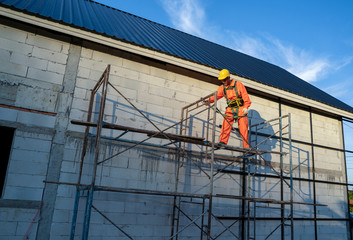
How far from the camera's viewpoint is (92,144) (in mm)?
5934

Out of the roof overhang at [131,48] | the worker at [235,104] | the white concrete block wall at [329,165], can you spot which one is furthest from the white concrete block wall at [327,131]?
the worker at [235,104]

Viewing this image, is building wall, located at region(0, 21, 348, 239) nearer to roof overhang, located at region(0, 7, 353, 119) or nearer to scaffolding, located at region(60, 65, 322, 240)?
scaffolding, located at region(60, 65, 322, 240)

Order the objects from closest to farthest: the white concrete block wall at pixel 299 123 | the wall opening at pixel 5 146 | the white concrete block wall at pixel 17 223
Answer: the white concrete block wall at pixel 17 223, the wall opening at pixel 5 146, the white concrete block wall at pixel 299 123

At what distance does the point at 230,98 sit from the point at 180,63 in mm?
1500

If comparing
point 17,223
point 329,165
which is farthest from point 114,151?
point 329,165

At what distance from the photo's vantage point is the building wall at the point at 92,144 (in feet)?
17.5

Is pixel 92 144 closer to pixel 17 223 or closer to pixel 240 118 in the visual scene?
pixel 17 223

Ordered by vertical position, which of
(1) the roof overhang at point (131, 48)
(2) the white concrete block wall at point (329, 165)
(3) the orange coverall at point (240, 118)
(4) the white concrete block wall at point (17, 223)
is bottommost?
(4) the white concrete block wall at point (17, 223)

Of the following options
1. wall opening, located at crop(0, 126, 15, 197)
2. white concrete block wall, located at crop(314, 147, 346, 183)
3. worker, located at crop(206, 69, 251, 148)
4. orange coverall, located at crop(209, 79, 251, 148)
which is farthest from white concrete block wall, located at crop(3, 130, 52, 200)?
white concrete block wall, located at crop(314, 147, 346, 183)

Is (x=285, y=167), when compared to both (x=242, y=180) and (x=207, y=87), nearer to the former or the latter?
(x=242, y=180)

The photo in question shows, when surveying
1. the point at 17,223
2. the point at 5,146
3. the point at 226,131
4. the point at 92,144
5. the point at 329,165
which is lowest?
the point at 17,223

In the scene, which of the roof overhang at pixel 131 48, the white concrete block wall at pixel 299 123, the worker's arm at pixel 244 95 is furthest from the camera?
the white concrete block wall at pixel 299 123

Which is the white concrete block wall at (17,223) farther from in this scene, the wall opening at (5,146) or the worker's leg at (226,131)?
the worker's leg at (226,131)

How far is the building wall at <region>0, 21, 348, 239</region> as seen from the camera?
210 inches
